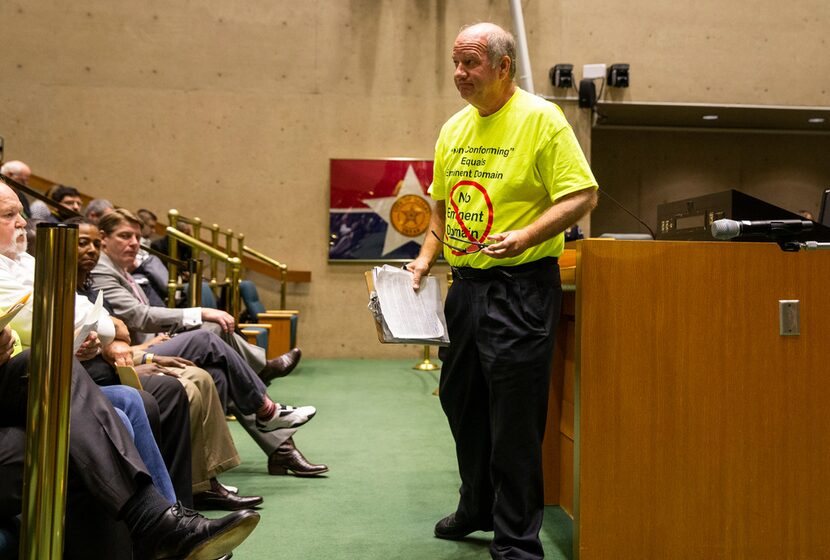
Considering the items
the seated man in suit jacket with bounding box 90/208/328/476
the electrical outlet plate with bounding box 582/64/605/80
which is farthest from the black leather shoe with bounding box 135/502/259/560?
the electrical outlet plate with bounding box 582/64/605/80

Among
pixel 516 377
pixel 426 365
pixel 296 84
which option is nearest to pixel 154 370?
pixel 516 377

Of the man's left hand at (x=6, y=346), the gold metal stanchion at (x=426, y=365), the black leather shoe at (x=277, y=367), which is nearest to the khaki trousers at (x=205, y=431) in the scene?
the man's left hand at (x=6, y=346)

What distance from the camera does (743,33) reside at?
7.91 meters

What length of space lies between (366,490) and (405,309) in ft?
3.51

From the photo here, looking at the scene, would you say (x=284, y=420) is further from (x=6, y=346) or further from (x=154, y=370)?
(x=6, y=346)

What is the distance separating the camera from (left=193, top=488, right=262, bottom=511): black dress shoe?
103 inches

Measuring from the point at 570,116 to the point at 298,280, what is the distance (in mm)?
3137

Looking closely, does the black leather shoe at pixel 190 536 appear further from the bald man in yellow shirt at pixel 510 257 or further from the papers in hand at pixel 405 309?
the bald man in yellow shirt at pixel 510 257

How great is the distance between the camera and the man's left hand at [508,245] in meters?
1.91

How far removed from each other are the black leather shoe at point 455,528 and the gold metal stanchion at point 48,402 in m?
1.36

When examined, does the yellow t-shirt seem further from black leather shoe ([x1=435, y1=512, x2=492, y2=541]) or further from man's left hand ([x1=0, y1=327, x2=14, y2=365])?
man's left hand ([x1=0, y1=327, x2=14, y2=365])

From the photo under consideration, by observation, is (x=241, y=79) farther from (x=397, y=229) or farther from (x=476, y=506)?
(x=476, y=506)

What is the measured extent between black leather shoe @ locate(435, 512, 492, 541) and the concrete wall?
17.4 ft

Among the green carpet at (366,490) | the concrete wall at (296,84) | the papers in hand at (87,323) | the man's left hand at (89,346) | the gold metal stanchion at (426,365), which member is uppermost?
the concrete wall at (296,84)
